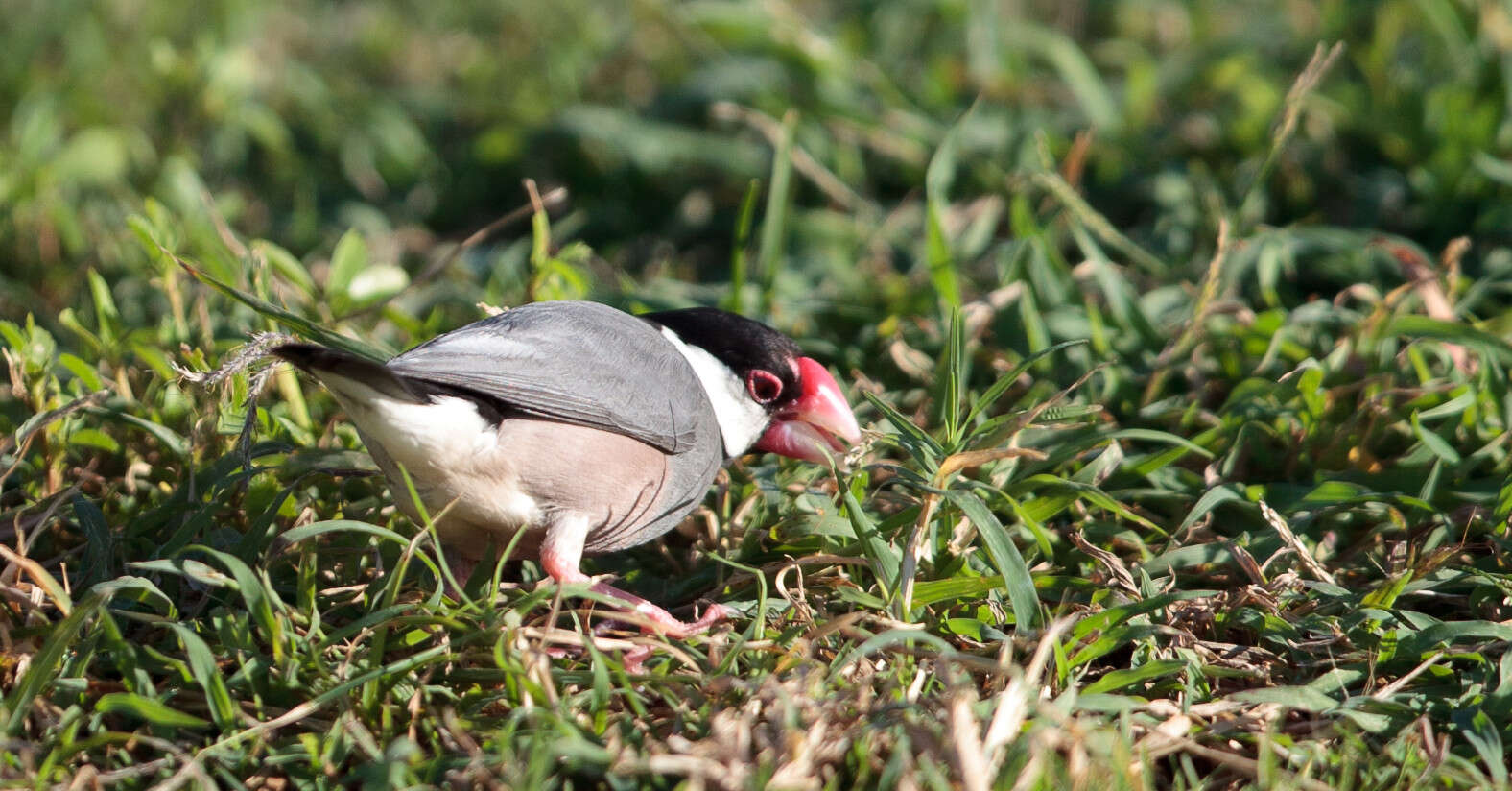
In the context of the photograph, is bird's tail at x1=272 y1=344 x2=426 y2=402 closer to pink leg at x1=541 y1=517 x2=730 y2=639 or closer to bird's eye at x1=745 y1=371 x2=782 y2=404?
pink leg at x1=541 y1=517 x2=730 y2=639

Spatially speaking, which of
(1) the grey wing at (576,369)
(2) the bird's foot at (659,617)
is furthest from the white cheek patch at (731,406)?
(2) the bird's foot at (659,617)

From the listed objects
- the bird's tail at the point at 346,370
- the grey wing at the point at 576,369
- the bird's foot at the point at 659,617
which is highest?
the bird's tail at the point at 346,370

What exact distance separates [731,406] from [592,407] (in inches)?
22.6

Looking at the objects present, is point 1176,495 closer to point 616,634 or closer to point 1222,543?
point 1222,543

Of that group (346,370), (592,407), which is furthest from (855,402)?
(346,370)

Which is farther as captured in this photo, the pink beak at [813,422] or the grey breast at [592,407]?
the pink beak at [813,422]

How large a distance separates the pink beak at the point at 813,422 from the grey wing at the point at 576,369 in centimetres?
22

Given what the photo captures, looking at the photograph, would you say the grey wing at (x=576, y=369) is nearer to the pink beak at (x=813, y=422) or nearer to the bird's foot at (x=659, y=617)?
the pink beak at (x=813, y=422)

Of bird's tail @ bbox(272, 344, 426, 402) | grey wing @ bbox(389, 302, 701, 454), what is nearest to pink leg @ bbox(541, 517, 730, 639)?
grey wing @ bbox(389, 302, 701, 454)

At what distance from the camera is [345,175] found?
5.84 meters

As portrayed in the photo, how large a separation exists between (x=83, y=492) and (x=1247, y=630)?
9.31 feet

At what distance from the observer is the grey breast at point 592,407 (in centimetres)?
284

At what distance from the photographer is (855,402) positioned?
3.73 m

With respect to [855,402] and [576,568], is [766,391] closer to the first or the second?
[855,402]
